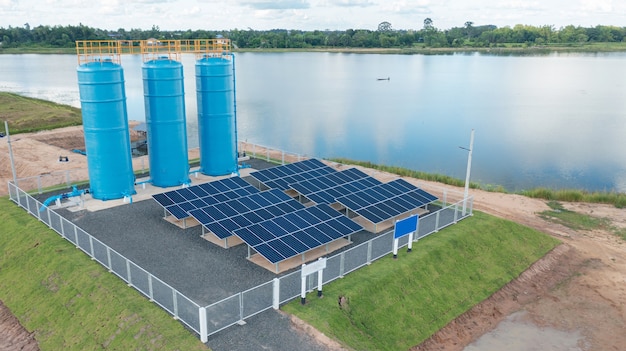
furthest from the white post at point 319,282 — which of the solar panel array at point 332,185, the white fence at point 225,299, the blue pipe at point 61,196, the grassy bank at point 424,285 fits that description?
the blue pipe at point 61,196

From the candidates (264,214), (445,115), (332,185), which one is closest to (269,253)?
(264,214)

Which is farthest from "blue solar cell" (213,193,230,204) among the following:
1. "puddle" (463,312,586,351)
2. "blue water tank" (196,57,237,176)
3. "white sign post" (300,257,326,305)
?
"puddle" (463,312,586,351)

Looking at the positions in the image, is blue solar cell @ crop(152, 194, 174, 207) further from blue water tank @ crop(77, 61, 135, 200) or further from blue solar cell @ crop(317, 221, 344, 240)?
blue solar cell @ crop(317, 221, 344, 240)

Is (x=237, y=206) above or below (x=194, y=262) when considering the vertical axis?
above

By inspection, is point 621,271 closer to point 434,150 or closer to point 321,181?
point 321,181

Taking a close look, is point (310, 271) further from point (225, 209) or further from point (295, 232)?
point (225, 209)

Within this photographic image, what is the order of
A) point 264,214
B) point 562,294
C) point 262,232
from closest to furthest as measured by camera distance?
point 262,232 → point 562,294 → point 264,214

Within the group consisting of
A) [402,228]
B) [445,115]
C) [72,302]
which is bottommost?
[445,115]
